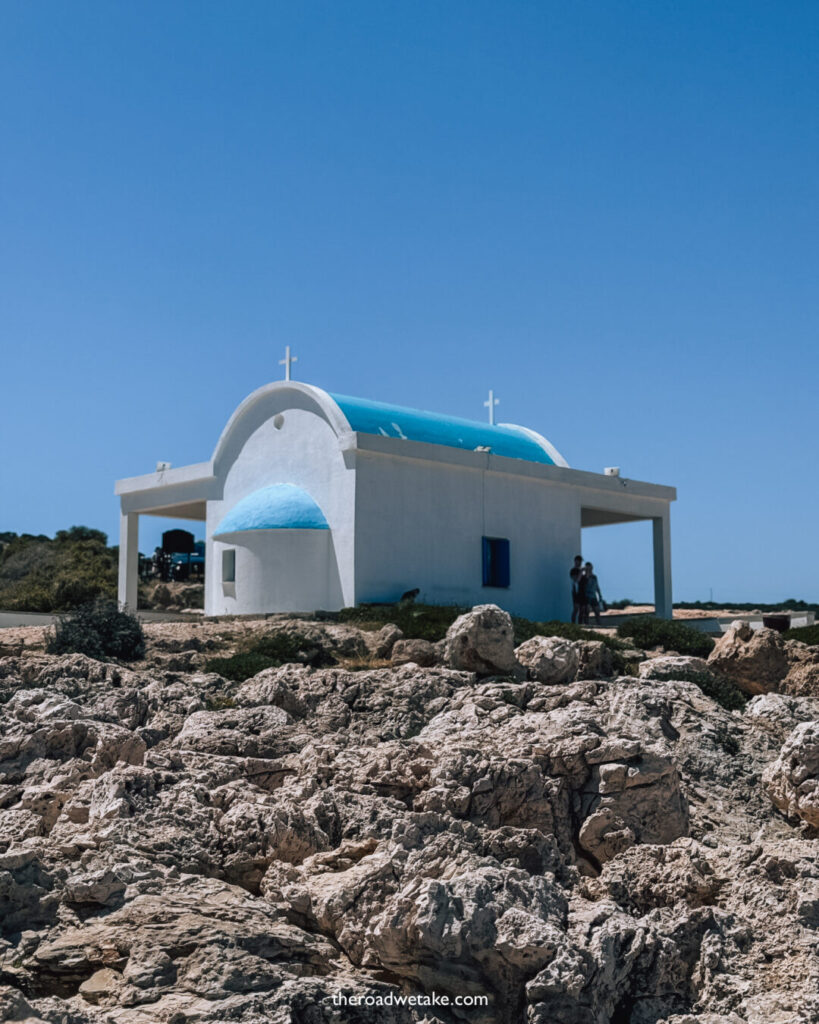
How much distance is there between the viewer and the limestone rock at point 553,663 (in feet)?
43.4

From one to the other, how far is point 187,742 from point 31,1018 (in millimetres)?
4755

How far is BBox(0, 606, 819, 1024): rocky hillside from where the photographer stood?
Result: 5.93m

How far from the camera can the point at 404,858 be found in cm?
689

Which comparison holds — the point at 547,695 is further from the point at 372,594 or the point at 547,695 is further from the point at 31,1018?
the point at 372,594

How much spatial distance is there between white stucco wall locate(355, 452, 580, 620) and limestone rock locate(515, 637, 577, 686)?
29.1ft

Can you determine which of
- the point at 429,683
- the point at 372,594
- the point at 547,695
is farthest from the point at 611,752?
the point at 372,594

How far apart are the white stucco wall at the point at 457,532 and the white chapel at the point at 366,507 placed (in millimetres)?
28

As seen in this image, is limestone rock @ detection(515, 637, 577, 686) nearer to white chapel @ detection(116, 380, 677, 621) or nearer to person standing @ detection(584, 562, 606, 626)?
white chapel @ detection(116, 380, 677, 621)

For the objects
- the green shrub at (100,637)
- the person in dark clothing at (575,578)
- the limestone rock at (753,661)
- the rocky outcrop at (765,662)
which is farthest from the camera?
the person in dark clothing at (575,578)

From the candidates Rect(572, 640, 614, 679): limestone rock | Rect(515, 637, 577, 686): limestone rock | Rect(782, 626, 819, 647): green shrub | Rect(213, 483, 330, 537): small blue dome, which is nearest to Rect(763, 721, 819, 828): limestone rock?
Rect(515, 637, 577, 686): limestone rock

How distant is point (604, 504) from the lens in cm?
2755

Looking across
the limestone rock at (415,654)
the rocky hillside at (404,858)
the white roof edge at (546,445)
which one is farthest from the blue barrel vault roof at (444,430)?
the rocky hillside at (404,858)

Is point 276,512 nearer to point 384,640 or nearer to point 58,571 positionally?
point 384,640

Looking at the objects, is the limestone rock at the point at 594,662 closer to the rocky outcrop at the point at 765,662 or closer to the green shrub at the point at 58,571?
the rocky outcrop at the point at 765,662
